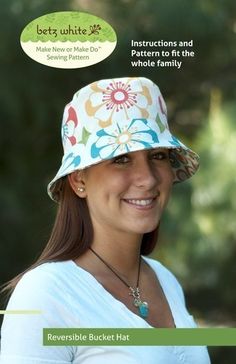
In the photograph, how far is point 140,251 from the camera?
3.05 ft

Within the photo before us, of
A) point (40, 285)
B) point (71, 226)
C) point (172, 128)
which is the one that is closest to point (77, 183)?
point (71, 226)

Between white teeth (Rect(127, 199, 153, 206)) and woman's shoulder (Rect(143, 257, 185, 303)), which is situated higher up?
white teeth (Rect(127, 199, 153, 206))

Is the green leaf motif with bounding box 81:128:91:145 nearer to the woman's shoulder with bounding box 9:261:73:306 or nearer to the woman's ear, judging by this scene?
the woman's ear

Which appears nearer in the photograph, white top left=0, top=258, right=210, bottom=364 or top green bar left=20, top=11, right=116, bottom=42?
white top left=0, top=258, right=210, bottom=364

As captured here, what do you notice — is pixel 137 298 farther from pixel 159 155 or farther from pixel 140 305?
pixel 159 155

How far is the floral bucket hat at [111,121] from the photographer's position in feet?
2.71

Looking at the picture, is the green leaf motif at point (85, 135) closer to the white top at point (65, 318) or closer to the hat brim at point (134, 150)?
the hat brim at point (134, 150)

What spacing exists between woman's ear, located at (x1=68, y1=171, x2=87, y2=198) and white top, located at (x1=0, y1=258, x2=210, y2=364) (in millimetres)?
84

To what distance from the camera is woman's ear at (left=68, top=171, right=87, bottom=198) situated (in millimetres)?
853

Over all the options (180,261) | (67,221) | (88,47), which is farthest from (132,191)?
(180,261)

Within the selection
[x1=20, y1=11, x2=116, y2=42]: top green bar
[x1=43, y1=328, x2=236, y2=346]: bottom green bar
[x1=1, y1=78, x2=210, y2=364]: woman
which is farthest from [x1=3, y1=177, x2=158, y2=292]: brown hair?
[x1=20, y1=11, x2=116, y2=42]: top green bar

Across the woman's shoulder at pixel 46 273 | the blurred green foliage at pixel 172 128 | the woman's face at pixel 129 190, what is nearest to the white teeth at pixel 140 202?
the woman's face at pixel 129 190

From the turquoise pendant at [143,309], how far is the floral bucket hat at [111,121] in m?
0.17

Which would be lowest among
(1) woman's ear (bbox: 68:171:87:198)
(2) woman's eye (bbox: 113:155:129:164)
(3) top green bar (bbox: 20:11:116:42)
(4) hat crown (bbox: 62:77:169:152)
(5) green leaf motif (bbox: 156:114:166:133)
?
(1) woman's ear (bbox: 68:171:87:198)
